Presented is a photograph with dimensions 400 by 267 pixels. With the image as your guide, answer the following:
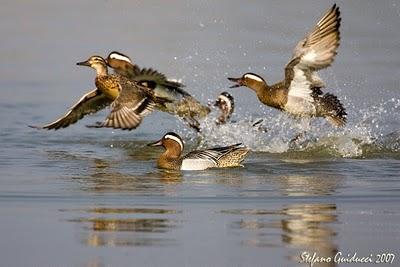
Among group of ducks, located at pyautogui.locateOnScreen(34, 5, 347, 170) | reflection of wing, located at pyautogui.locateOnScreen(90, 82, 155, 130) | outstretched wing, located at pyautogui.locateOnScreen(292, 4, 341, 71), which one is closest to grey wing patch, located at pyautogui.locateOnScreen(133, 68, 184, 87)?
group of ducks, located at pyautogui.locateOnScreen(34, 5, 347, 170)

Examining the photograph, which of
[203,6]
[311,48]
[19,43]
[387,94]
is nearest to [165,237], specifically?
[311,48]

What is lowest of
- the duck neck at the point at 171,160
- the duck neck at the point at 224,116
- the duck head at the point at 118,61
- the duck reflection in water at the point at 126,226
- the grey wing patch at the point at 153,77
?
the duck reflection in water at the point at 126,226

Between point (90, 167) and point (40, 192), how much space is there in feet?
6.85

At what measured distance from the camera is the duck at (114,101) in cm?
1319

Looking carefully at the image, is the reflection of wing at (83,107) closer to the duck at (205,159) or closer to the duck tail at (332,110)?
the duck at (205,159)

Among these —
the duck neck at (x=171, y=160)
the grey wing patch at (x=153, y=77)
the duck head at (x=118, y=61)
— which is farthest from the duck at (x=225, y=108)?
the duck neck at (x=171, y=160)

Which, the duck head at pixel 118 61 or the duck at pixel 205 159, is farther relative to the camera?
the duck head at pixel 118 61

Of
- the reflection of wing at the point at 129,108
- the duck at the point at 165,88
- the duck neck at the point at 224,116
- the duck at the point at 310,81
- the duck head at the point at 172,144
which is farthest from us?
the duck neck at the point at 224,116

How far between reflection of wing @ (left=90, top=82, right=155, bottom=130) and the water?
15.5 inches

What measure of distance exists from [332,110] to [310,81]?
52 centimetres

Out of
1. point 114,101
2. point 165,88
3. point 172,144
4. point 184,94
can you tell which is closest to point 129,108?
point 114,101

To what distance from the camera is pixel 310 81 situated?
1380 centimetres

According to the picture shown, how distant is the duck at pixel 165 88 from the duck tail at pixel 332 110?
1600mm

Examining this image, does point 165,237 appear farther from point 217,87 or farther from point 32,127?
point 217,87
